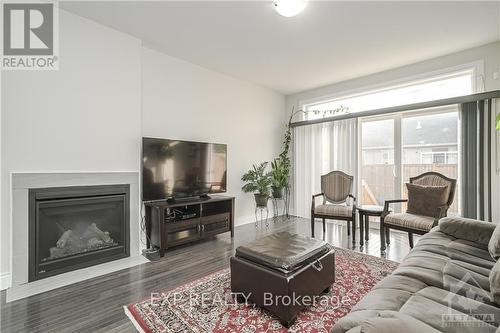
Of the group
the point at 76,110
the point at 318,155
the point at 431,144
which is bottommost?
the point at 318,155

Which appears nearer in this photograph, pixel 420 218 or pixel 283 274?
pixel 283 274

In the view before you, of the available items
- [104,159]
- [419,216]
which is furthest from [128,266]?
[419,216]

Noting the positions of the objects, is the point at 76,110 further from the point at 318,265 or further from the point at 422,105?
the point at 422,105

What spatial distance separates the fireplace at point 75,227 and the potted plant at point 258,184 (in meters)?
2.12

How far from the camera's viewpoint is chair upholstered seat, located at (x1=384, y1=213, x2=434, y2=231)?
267 centimetres

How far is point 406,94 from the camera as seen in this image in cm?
401

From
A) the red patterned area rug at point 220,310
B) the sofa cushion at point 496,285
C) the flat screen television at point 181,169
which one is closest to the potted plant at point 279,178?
the flat screen television at point 181,169

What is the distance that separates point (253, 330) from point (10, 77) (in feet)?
10.1

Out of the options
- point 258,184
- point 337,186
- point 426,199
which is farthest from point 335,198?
point 258,184

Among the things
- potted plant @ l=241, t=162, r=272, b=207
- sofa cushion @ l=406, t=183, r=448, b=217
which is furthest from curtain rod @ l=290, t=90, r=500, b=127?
potted plant @ l=241, t=162, r=272, b=207

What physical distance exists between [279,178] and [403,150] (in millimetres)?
2210

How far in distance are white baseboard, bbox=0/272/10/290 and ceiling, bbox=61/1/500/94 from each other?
8.86 ft

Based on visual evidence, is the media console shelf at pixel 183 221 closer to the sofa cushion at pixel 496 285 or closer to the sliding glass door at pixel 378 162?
the sliding glass door at pixel 378 162

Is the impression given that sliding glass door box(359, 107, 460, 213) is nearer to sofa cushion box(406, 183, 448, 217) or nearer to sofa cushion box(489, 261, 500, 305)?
sofa cushion box(406, 183, 448, 217)
